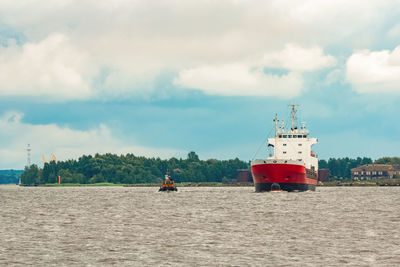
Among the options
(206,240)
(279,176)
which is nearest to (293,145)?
(279,176)

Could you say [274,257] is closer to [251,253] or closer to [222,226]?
[251,253]

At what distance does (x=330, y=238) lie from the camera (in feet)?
136

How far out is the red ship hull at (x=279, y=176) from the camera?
345ft

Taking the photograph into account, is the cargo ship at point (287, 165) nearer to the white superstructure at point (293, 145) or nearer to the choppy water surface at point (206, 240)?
the white superstructure at point (293, 145)

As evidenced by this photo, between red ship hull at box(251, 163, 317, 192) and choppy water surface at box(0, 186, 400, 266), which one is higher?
red ship hull at box(251, 163, 317, 192)

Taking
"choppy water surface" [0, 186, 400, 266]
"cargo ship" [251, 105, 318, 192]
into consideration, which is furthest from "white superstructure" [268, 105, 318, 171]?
"choppy water surface" [0, 186, 400, 266]

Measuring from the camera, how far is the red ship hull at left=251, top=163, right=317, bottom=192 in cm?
10506

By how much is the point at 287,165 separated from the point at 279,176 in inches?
100

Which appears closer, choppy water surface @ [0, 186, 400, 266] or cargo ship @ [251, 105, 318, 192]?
choppy water surface @ [0, 186, 400, 266]

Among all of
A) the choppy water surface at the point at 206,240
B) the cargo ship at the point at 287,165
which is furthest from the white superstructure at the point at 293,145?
the choppy water surface at the point at 206,240

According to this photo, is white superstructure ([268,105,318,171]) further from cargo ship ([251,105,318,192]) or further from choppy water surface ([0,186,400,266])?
choppy water surface ([0,186,400,266])

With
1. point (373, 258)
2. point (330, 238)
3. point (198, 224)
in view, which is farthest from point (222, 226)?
point (373, 258)

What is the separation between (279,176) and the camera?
348 ft

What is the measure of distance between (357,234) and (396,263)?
12.8 meters
